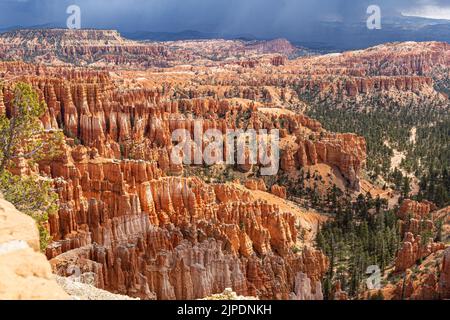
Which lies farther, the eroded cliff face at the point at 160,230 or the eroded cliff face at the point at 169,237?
the eroded cliff face at the point at 160,230

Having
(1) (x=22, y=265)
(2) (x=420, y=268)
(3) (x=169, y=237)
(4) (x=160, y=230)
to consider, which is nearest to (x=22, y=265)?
(1) (x=22, y=265)

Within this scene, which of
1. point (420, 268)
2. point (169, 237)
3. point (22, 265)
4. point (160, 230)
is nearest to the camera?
point (22, 265)

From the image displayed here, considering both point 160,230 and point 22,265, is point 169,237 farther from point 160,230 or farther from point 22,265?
point 22,265

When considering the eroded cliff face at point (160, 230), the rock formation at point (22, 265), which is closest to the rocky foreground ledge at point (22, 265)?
the rock formation at point (22, 265)

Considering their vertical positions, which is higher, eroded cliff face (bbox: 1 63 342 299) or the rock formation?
the rock formation

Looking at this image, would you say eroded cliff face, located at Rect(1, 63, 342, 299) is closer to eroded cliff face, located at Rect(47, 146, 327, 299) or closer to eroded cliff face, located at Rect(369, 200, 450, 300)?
eroded cliff face, located at Rect(47, 146, 327, 299)

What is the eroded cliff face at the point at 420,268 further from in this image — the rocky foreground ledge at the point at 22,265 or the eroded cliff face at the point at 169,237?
the rocky foreground ledge at the point at 22,265

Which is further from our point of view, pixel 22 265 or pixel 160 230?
pixel 160 230

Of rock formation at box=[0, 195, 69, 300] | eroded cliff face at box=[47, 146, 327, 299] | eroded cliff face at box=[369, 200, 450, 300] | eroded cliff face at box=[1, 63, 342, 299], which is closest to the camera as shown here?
rock formation at box=[0, 195, 69, 300]

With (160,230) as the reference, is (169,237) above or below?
below

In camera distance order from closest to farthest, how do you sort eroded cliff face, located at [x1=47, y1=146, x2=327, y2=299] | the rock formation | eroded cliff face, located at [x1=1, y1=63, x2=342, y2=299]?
the rock formation → eroded cliff face, located at [x1=47, y1=146, x2=327, y2=299] → eroded cliff face, located at [x1=1, y1=63, x2=342, y2=299]

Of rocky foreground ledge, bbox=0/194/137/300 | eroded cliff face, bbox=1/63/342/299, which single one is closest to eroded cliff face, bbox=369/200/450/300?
eroded cliff face, bbox=1/63/342/299

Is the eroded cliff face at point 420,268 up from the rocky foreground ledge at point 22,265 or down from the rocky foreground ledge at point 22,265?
down
